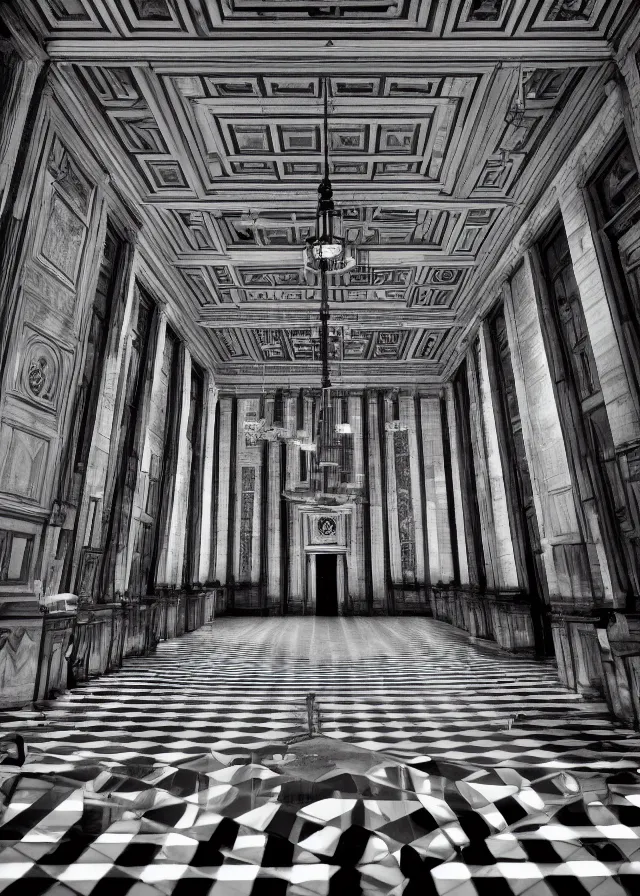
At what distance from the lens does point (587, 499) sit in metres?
5.88

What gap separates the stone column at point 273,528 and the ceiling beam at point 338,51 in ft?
38.4

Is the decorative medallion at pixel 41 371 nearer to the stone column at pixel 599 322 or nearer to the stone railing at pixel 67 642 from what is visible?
the stone railing at pixel 67 642

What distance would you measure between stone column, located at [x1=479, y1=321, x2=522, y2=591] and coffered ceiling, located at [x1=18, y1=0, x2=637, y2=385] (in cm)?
196

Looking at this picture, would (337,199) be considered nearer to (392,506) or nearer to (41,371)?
(41,371)

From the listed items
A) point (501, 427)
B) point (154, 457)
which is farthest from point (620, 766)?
point (154, 457)

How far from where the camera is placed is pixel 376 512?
1625 cm

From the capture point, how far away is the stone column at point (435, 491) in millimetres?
15492

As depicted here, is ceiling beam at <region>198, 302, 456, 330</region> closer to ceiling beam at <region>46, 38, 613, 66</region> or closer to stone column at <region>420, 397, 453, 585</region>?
stone column at <region>420, 397, 453, 585</region>

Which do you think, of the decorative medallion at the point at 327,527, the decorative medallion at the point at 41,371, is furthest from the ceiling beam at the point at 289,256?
the decorative medallion at the point at 327,527

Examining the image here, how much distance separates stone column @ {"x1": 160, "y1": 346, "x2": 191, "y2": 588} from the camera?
10.9 metres

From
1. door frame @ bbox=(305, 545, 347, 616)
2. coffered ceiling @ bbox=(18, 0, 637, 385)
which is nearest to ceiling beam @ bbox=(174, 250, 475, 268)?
coffered ceiling @ bbox=(18, 0, 637, 385)

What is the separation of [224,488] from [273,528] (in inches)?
74.8

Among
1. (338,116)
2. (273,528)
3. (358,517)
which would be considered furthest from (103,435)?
(358,517)

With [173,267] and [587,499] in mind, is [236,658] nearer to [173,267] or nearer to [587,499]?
[587,499]
